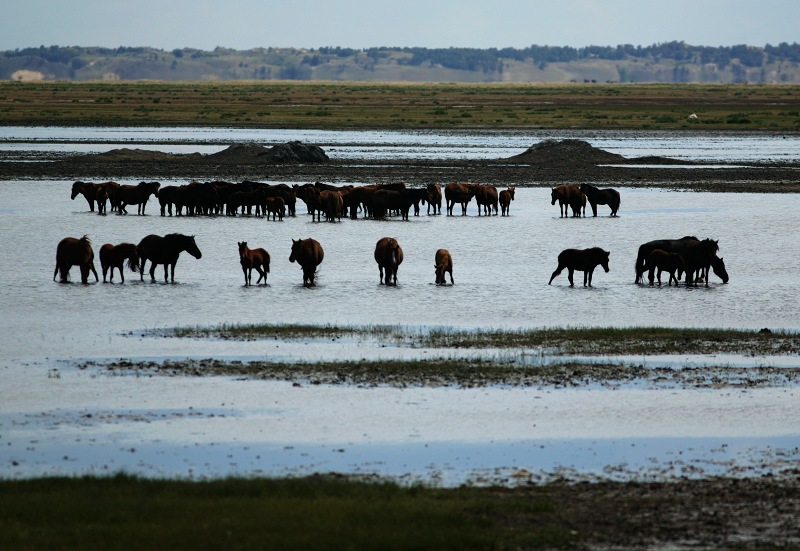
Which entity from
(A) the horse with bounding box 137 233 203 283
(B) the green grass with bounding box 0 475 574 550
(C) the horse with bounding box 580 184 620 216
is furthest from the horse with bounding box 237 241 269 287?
(C) the horse with bounding box 580 184 620 216

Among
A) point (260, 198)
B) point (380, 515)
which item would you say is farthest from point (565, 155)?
point (380, 515)

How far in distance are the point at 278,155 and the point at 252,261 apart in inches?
1316

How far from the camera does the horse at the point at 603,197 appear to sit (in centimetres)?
3469

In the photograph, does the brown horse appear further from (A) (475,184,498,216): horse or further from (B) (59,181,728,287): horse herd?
(A) (475,184,498,216): horse

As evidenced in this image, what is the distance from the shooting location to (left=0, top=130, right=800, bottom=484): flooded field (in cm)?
1078

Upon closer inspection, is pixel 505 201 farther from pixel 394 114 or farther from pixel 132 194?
pixel 394 114

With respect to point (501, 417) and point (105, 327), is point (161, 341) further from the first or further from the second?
point (501, 417)

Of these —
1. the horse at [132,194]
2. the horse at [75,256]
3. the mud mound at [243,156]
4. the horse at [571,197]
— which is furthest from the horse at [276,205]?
the mud mound at [243,156]

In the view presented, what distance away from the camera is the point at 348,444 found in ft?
36.9

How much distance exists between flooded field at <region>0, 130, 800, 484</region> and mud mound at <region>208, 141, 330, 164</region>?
71.9 feet

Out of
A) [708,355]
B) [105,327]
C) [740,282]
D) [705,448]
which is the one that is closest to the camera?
[705,448]

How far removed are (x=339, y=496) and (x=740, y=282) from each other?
576 inches

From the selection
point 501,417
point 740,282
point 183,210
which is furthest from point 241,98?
point 501,417

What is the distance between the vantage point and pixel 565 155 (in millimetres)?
56844
